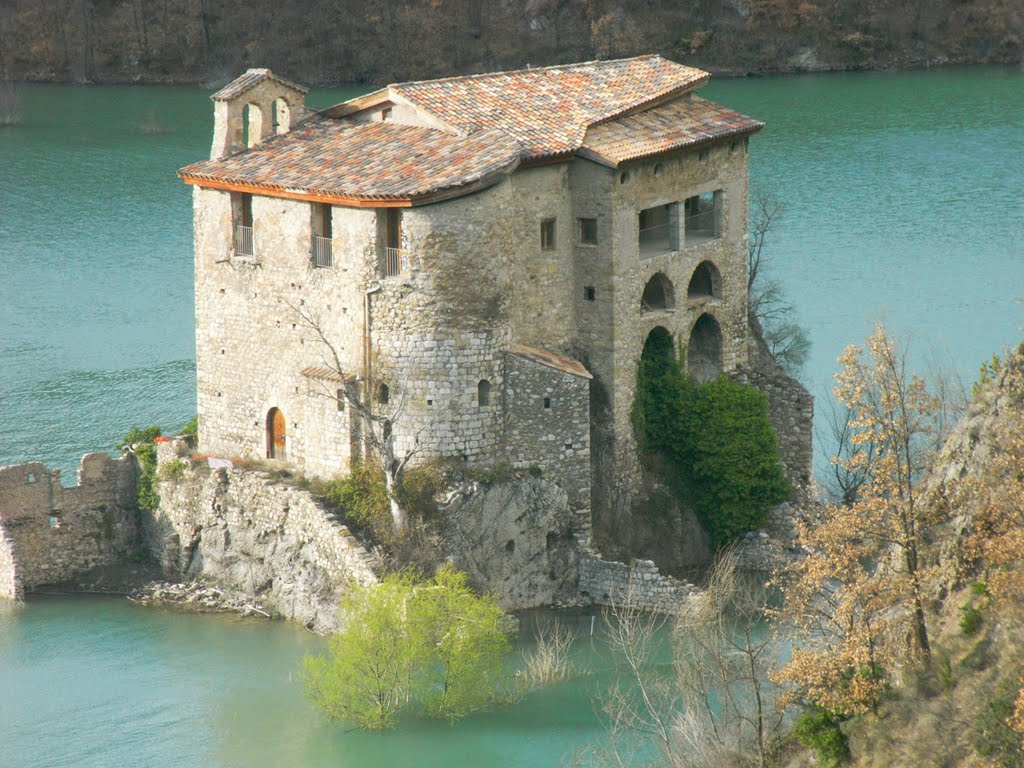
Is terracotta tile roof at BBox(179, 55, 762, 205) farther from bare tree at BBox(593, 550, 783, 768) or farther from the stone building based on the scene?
bare tree at BBox(593, 550, 783, 768)

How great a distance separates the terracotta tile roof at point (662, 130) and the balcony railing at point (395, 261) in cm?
374

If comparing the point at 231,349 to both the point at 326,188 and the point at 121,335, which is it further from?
the point at 121,335

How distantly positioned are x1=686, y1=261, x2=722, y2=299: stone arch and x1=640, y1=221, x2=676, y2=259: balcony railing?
1027mm

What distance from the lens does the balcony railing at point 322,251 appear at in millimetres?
37688

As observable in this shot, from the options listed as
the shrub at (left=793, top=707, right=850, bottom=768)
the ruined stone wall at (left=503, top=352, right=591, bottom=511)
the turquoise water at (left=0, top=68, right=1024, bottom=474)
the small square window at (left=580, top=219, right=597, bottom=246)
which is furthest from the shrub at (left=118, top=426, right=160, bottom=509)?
the shrub at (left=793, top=707, right=850, bottom=768)

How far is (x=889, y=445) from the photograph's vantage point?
94.5 ft

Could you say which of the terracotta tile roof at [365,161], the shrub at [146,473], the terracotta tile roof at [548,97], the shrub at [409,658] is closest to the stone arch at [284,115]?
the terracotta tile roof at [365,161]

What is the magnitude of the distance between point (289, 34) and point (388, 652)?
60522 mm

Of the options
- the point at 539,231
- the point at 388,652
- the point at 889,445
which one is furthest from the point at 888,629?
the point at 539,231

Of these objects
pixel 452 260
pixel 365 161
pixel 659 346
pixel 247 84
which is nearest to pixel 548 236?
pixel 452 260

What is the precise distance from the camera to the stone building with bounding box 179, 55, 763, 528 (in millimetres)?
36812

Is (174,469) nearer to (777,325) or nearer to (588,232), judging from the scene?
(588,232)

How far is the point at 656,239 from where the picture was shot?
134ft

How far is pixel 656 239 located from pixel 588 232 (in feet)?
7.93
